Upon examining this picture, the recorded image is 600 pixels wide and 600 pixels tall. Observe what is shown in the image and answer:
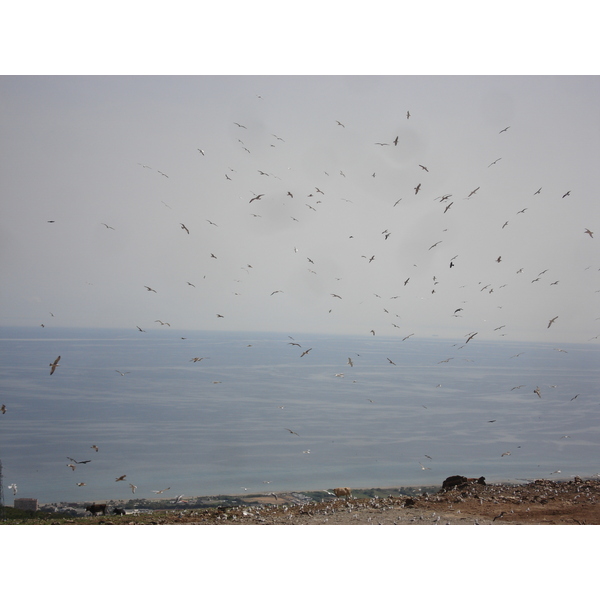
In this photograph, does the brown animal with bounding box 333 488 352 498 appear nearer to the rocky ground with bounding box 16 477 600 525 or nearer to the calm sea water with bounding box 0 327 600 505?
the rocky ground with bounding box 16 477 600 525

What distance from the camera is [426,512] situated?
175 inches

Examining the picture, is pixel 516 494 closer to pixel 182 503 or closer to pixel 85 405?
pixel 182 503

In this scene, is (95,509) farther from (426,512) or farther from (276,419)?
(276,419)

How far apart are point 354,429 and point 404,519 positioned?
181 inches

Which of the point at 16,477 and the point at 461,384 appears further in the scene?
the point at 461,384

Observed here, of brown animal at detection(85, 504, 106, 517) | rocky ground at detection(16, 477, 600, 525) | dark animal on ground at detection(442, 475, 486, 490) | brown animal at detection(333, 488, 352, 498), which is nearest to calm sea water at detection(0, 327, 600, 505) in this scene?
brown animal at detection(85, 504, 106, 517)

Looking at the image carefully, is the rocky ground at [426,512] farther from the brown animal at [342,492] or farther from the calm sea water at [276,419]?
the calm sea water at [276,419]

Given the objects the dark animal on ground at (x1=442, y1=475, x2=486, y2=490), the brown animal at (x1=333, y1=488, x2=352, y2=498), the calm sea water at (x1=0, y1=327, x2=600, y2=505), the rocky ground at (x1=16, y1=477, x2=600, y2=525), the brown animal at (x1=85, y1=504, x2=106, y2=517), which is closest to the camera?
the rocky ground at (x1=16, y1=477, x2=600, y2=525)

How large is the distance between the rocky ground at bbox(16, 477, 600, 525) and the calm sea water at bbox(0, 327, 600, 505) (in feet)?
5.81

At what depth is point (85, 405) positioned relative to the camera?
29.6ft

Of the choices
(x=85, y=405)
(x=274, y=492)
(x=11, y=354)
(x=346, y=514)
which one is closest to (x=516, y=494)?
Result: (x=346, y=514)

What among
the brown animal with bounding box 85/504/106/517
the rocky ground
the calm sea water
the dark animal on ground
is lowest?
the brown animal with bounding box 85/504/106/517

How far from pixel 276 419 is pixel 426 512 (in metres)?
4.99

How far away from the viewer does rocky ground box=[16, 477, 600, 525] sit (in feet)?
14.2
